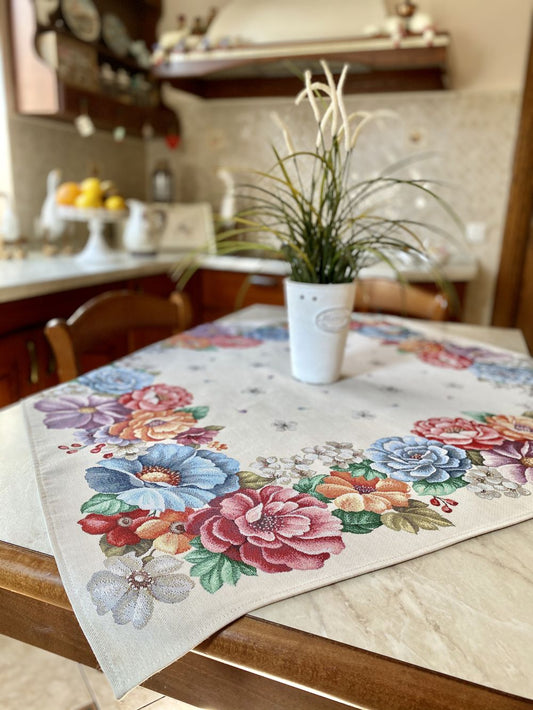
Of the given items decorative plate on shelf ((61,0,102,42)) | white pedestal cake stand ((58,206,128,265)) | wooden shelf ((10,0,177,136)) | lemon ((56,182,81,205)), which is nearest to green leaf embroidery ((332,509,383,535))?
white pedestal cake stand ((58,206,128,265))

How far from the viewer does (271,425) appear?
0.76 m

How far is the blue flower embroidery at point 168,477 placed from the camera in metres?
0.57

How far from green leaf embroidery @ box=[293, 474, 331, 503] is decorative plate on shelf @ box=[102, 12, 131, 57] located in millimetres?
2587

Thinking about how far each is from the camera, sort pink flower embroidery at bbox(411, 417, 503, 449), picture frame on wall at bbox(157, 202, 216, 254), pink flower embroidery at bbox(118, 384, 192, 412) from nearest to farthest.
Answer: pink flower embroidery at bbox(411, 417, 503, 449) → pink flower embroidery at bbox(118, 384, 192, 412) → picture frame on wall at bbox(157, 202, 216, 254)

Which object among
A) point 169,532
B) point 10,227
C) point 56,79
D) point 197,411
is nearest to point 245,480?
point 169,532

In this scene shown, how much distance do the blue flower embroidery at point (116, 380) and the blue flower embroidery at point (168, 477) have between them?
0.25 meters

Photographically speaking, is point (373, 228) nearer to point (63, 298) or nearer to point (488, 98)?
point (63, 298)

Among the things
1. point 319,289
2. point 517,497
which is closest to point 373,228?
point 319,289

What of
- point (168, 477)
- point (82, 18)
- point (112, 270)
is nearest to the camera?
point (168, 477)

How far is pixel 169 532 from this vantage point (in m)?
0.51

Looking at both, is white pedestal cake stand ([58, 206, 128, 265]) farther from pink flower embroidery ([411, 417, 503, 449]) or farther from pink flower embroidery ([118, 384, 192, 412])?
pink flower embroidery ([411, 417, 503, 449])

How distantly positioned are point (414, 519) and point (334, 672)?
0.19 meters

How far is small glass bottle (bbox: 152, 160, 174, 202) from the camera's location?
3.04 m

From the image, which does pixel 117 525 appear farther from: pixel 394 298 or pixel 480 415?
pixel 394 298
